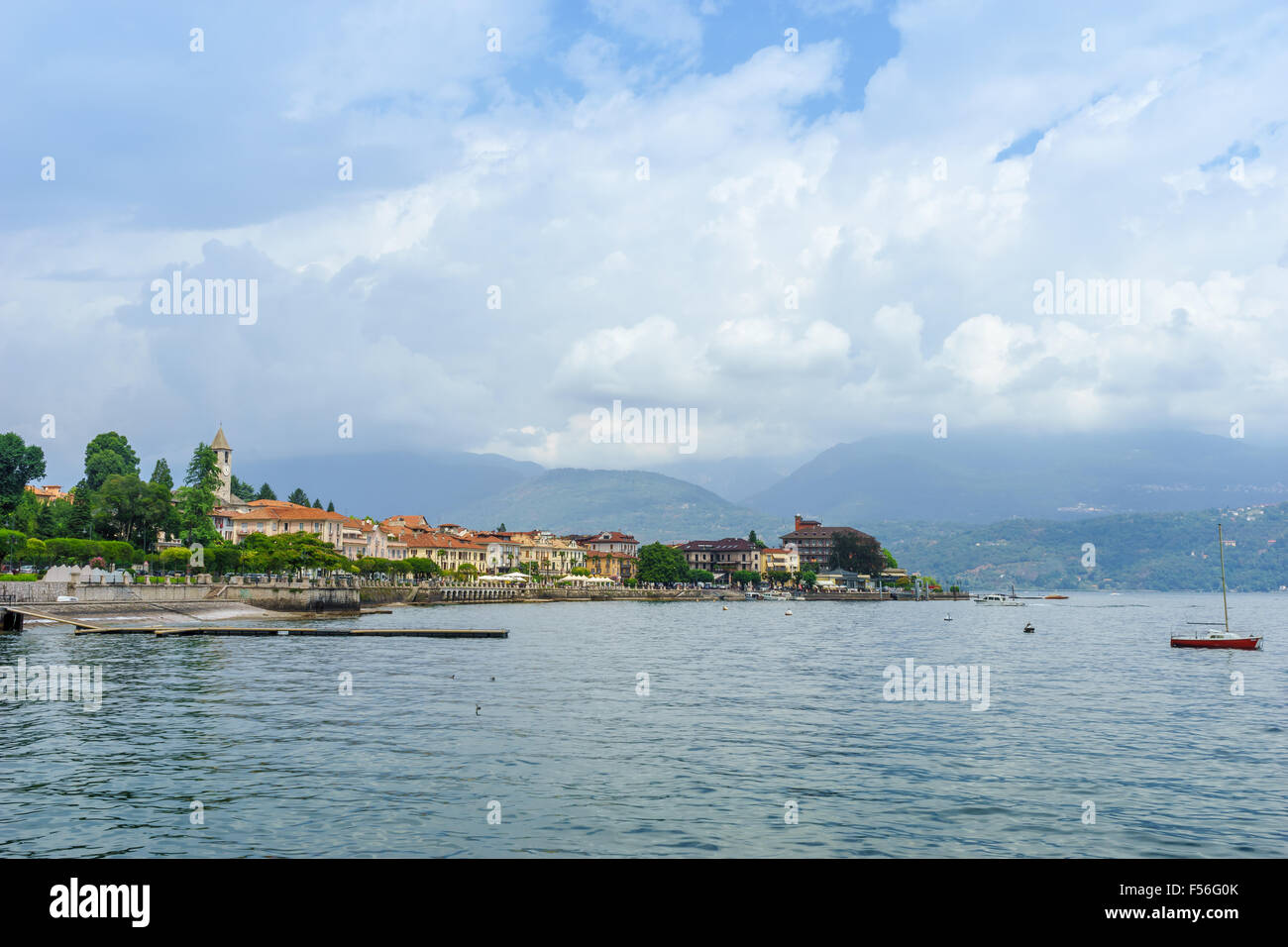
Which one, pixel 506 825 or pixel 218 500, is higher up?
pixel 218 500

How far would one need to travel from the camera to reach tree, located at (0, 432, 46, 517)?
111000mm

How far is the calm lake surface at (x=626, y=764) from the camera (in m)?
16.8

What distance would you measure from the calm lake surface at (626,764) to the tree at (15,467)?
79.7 m

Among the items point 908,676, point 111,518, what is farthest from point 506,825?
point 111,518

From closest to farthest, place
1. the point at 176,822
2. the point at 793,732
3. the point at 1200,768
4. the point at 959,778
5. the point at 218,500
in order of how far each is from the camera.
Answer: the point at 176,822
the point at 959,778
the point at 1200,768
the point at 793,732
the point at 218,500

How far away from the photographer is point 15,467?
113m

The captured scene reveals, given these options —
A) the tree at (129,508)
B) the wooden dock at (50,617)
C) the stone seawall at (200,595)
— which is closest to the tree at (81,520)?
the tree at (129,508)

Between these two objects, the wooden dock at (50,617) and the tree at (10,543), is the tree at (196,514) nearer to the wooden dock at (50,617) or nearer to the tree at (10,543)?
the tree at (10,543)

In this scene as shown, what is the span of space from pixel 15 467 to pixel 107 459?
60.9 ft

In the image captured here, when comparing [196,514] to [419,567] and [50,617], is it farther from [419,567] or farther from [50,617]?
[50,617]

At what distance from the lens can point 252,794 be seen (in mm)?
19375

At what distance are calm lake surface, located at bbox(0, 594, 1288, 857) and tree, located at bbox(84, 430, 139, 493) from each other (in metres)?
96.3
